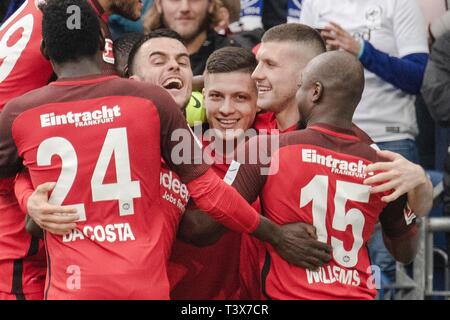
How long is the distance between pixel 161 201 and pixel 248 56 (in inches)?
53.7

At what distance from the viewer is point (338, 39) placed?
22.1 feet

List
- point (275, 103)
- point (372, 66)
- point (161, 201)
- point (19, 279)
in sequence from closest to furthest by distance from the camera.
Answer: point (161, 201)
point (19, 279)
point (275, 103)
point (372, 66)

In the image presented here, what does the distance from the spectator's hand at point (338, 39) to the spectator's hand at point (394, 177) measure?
6.50 feet

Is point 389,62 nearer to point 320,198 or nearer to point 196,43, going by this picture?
point 196,43

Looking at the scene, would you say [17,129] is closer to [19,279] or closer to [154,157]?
[154,157]

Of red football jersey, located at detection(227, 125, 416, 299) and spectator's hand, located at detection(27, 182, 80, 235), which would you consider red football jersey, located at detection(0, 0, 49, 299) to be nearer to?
spectator's hand, located at detection(27, 182, 80, 235)

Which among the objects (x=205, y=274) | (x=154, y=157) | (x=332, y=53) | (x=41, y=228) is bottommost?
(x=205, y=274)

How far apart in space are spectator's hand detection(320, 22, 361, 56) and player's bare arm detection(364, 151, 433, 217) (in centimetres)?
196

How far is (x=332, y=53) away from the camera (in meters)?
4.97

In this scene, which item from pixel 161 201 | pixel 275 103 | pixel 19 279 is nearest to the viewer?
pixel 161 201

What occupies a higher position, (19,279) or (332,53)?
(332,53)

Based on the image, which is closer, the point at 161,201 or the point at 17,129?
the point at 17,129

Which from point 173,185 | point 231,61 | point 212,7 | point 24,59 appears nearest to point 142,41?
point 231,61

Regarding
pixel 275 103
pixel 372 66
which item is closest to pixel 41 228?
pixel 275 103
